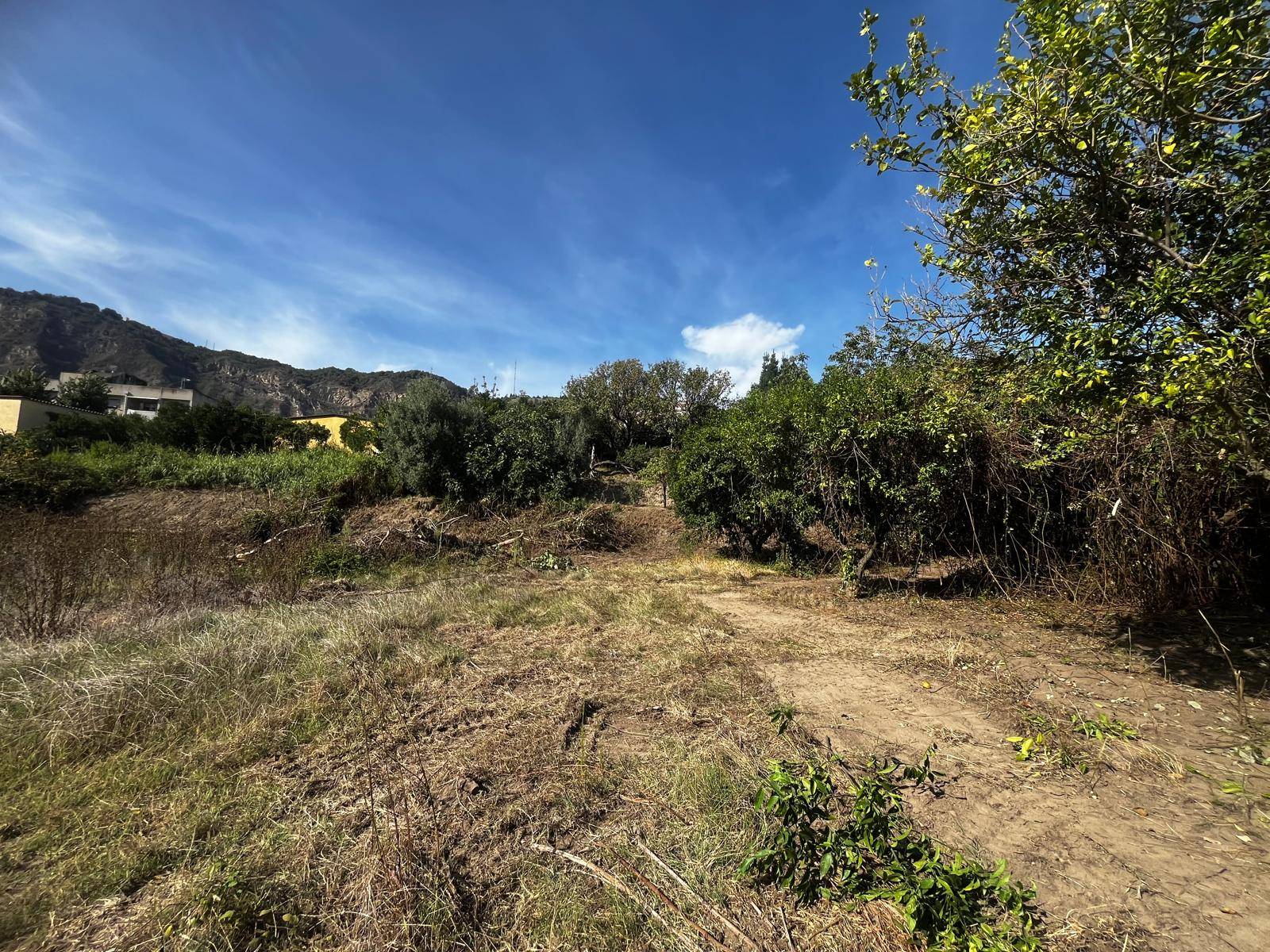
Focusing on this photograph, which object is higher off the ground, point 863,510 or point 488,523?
point 863,510

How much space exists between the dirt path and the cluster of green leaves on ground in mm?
233

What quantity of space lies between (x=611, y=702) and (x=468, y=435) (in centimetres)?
1187

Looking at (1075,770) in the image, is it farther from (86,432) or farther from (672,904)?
(86,432)

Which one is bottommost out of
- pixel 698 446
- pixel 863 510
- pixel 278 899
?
pixel 278 899

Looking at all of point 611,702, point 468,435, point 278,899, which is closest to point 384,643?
point 611,702

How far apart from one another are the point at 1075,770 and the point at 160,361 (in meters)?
114

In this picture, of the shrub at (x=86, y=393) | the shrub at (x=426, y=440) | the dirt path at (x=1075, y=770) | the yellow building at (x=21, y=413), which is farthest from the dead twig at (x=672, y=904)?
the shrub at (x=86, y=393)

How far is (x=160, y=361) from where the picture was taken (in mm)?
82125

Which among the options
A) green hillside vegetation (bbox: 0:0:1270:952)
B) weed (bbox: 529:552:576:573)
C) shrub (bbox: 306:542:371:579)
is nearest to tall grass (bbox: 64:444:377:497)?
shrub (bbox: 306:542:371:579)

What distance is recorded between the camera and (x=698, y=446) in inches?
420

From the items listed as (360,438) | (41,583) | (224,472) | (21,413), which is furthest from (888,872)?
(21,413)

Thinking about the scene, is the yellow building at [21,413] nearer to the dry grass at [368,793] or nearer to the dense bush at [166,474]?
the dense bush at [166,474]

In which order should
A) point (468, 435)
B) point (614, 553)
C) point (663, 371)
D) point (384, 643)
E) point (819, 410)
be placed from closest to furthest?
1. point (384, 643)
2. point (819, 410)
3. point (614, 553)
4. point (468, 435)
5. point (663, 371)

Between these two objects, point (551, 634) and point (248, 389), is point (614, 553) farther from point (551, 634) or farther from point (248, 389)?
point (248, 389)
